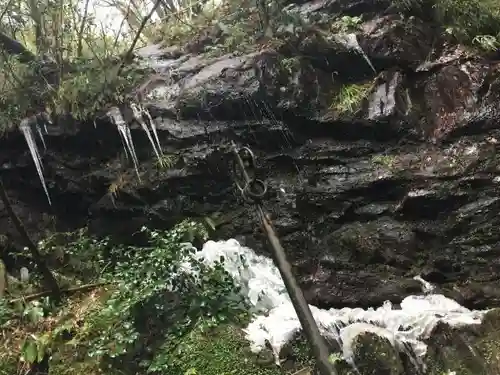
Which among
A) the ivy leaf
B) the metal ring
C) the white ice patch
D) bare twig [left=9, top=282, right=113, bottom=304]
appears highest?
bare twig [left=9, top=282, right=113, bottom=304]

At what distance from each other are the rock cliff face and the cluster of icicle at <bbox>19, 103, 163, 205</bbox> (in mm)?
128

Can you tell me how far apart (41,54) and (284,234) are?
5603 mm

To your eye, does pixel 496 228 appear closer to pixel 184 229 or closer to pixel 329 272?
pixel 329 272

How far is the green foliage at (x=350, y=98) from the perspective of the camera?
6.75 m

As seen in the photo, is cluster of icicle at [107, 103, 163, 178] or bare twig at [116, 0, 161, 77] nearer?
cluster of icicle at [107, 103, 163, 178]

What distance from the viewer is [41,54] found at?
9000mm

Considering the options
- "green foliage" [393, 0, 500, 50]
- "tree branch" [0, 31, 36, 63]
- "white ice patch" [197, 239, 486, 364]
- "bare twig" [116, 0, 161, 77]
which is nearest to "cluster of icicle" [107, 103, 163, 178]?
"bare twig" [116, 0, 161, 77]

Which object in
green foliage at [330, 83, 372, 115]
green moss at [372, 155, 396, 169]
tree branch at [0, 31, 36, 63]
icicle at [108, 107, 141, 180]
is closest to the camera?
green moss at [372, 155, 396, 169]

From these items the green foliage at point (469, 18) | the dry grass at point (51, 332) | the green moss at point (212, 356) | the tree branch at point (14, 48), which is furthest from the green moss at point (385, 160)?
the tree branch at point (14, 48)

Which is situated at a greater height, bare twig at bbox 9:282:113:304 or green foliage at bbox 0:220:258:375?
bare twig at bbox 9:282:113:304

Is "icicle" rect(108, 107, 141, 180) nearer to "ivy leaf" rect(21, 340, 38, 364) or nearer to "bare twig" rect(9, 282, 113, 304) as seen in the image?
"bare twig" rect(9, 282, 113, 304)

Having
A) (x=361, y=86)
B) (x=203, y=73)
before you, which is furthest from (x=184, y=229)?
(x=361, y=86)

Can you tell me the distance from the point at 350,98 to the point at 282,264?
4.26 m

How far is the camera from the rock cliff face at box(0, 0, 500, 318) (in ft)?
19.0
